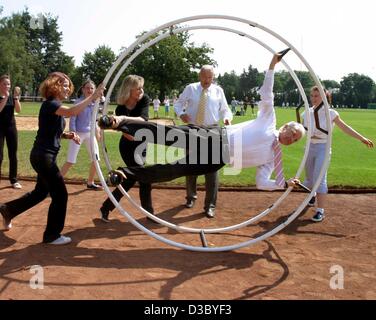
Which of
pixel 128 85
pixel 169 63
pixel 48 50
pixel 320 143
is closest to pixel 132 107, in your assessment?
pixel 128 85

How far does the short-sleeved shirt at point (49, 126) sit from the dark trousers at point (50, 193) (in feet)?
0.32

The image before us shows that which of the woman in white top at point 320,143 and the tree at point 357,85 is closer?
the woman in white top at point 320,143

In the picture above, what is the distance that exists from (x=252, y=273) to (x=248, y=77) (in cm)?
11018

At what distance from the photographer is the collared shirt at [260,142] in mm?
4984

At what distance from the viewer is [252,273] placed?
14.6ft

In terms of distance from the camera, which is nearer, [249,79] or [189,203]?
[189,203]

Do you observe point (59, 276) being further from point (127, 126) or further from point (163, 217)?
point (163, 217)

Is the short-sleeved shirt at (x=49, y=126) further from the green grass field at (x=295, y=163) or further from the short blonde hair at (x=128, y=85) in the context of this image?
the green grass field at (x=295, y=163)

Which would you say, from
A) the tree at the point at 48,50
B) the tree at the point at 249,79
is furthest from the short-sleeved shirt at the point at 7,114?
the tree at the point at 249,79

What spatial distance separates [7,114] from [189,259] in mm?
4911

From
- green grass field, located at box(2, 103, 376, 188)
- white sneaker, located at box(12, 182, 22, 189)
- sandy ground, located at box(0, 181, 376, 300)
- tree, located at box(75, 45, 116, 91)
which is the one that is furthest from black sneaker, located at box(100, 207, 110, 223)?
tree, located at box(75, 45, 116, 91)

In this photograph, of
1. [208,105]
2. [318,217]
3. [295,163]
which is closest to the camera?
[318,217]

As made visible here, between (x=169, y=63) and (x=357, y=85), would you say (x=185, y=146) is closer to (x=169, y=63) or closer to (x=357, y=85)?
(x=169, y=63)

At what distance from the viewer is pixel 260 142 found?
5.00 metres
